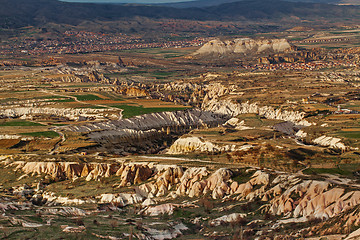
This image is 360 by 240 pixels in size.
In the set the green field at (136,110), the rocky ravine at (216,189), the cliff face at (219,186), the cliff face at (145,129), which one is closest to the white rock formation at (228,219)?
the rocky ravine at (216,189)

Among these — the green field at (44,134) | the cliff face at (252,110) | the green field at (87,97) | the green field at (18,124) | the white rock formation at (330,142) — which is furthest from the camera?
the green field at (87,97)

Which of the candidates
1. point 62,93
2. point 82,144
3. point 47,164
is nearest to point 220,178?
point 47,164

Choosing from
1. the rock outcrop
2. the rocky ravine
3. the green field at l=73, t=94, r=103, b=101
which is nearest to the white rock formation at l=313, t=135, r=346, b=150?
the rocky ravine

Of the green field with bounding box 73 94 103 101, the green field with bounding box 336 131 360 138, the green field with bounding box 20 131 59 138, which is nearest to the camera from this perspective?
the green field with bounding box 336 131 360 138

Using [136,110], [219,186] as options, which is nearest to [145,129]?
[136,110]

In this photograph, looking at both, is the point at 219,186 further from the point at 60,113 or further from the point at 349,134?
the point at 60,113

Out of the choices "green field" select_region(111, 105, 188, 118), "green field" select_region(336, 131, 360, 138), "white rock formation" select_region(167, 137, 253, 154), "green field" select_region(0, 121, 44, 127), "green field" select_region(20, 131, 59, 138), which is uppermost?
"green field" select_region(336, 131, 360, 138)

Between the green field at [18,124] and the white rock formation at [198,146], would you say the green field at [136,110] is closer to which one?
the green field at [18,124]

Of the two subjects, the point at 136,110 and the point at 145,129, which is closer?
the point at 145,129

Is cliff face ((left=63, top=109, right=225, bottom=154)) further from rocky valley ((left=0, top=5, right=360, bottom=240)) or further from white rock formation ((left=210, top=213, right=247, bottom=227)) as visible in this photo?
white rock formation ((left=210, top=213, right=247, bottom=227))

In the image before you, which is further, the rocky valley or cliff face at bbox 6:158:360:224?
cliff face at bbox 6:158:360:224

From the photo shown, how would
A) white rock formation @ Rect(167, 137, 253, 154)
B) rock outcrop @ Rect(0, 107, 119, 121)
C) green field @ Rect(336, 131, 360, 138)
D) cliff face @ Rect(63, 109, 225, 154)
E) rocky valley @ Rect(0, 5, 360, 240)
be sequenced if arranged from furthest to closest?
rock outcrop @ Rect(0, 107, 119, 121) < cliff face @ Rect(63, 109, 225, 154) < green field @ Rect(336, 131, 360, 138) < white rock formation @ Rect(167, 137, 253, 154) < rocky valley @ Rect(0, 5, 360, 240)

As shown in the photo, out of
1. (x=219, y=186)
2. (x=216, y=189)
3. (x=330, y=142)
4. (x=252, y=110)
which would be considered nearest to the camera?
(x=216, y=189)

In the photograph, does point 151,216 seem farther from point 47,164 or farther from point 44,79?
point 44,79
